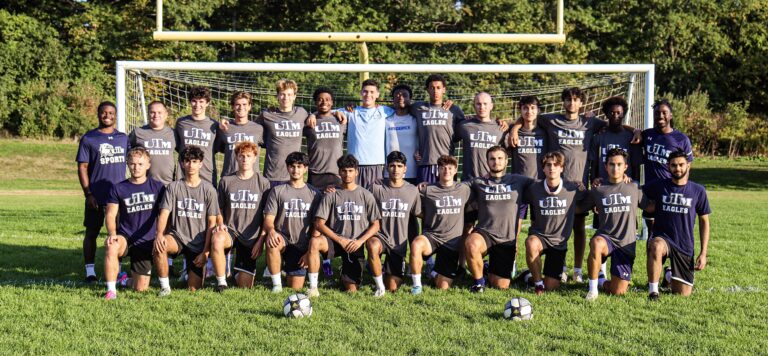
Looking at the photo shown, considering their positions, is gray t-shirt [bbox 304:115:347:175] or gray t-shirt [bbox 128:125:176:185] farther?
gray t-shirt [bbox 304:115:347:175]

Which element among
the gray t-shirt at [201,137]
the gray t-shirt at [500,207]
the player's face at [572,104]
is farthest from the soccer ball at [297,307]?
the player's face at [572,104]

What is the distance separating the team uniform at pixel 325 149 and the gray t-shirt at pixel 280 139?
14 cm

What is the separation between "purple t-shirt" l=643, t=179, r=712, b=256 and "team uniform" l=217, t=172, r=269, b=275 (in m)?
3.33

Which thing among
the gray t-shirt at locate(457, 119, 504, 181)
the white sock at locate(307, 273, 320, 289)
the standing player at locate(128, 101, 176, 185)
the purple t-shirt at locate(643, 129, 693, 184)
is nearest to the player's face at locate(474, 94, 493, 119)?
the gray t-shirt at locate(457, 119, 504, 181)

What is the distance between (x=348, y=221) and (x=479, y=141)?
1.53 metres

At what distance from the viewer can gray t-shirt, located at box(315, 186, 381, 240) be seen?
6.24m

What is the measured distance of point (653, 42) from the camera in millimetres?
31516

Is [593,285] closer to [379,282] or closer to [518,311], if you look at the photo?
[518,311]

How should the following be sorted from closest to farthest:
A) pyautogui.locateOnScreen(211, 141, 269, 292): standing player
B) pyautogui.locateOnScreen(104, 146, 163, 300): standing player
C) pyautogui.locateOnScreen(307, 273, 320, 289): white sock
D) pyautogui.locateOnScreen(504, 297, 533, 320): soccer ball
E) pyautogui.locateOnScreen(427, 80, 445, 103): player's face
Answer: pyautogui.locateOnScreen(504, 297, 533, 320): soccer ball < pyautogui.locateOnScreen(307, 273, 320, 289): white sock < pyautogui.locateOnScreen(104, 146, 163, 300): standing player < pyautogui.locateOnScreen(211, 141, 269, 292): standing player < pyautogui.locateOnScreen(427, 80, 445, 103): player's face

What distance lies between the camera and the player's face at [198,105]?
6812 mm

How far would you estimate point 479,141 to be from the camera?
691cm

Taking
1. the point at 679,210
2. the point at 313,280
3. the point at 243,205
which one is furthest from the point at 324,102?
the point at 679,210

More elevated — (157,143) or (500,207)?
(157,143)

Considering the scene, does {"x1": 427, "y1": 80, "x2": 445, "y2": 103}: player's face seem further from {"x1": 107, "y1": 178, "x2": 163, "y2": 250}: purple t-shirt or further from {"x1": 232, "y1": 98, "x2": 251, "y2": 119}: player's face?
{"x1": 107, "y1": 178, "x2": 163, "y2": 250}: purple t-shirt
